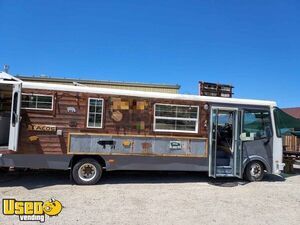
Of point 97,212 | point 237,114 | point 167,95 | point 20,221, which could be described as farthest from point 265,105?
point 20,221

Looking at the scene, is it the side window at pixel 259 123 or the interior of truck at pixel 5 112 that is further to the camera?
the side window at pixel 259 123

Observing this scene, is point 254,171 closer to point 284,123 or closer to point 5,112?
point 284,123

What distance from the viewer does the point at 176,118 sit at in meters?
9.25

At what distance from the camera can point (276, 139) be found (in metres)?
10.0

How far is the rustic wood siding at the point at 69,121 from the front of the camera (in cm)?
831

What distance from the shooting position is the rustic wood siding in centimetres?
831

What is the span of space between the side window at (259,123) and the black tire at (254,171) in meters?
0.85

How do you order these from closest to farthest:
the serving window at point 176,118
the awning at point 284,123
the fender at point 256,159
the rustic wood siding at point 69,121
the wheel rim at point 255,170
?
the rustic wood siding at point 69,121 → the serving window at point 176,118 → the fender at point 256,159 → the wheel rim at point 255,170 → the awning at point 284,123

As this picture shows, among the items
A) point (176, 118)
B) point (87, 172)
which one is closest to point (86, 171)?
point (87, 172)

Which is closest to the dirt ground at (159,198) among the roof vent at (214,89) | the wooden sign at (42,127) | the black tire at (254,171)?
the black tire at (254,171)

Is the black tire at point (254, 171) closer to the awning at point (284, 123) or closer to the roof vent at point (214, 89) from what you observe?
the awning at point (284, 123)

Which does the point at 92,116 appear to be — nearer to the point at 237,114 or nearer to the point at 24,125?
the point at 24,125

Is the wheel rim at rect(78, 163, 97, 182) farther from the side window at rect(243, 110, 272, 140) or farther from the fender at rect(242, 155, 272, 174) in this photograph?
the side window at rect(243, 110, 272, 140)

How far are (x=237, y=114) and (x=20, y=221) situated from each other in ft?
22.5
